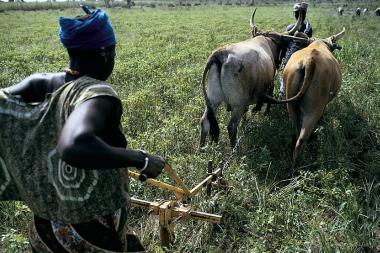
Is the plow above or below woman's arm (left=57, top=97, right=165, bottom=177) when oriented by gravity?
below

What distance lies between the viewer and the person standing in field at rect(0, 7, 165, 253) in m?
1.75

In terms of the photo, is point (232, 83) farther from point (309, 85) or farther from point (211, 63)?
point (309, 85)

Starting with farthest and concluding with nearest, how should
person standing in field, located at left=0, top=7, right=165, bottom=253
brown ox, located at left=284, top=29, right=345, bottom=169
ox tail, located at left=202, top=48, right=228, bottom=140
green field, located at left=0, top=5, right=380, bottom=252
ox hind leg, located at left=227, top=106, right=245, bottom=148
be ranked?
ox hind leg, located at left=227, top=106, right=245, bottom=148 < ox tail, located at left=202, top=48, right=228, bottom=140 < brown ox, located at left=284, top=29, right=345, bottom=169 < green field, located at left=0, top=5, right=380, bottom=252 < person standing in field, located at left=0, top=7, right=165, bottom=253

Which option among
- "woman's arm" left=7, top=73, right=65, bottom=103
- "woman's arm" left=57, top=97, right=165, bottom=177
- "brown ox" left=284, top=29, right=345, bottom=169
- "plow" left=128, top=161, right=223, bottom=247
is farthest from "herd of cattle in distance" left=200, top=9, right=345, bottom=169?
"woman's arm" left=57, top=97, right=165, bottom=177

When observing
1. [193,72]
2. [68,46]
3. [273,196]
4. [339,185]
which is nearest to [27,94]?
[68,46]

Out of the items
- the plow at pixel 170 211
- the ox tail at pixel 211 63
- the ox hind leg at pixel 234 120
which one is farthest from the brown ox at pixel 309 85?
the plow at pixel 170 211

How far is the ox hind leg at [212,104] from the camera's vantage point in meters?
5.18

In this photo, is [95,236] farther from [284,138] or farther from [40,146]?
[284,138]

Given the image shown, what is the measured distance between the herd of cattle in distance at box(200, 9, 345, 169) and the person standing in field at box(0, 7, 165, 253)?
3.25m

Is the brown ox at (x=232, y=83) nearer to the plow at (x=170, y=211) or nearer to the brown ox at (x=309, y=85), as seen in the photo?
the brown ox at (x=309, y=85)

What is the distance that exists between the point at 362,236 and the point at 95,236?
7.44 feet

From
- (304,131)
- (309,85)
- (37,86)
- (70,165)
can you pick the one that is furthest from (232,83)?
(70,165)

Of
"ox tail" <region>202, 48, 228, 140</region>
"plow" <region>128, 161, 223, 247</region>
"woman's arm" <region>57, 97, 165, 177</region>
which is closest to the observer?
"woman's arm" <region>57, 97, 165, 177</region>

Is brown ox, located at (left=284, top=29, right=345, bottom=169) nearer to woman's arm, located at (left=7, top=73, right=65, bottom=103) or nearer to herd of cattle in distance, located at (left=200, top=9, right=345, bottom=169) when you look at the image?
herd of cattle in distance, located at (left=200, top=9, right=345, bottom=169)
